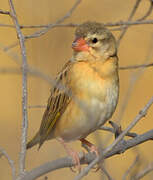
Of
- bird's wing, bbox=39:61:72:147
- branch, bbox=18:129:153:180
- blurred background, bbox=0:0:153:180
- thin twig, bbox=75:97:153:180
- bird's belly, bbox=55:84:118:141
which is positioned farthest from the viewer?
blurred background, bbox=0:0:153:180

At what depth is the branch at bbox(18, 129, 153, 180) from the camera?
2.91 metres

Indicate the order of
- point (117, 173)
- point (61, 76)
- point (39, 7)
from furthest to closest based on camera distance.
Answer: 1. point (39, 7)
2. point (117, 173)
3. point (61, 76)

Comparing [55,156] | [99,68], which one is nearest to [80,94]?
[99,68]

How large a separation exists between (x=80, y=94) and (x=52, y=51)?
316 cm

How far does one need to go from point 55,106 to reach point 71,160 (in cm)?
113

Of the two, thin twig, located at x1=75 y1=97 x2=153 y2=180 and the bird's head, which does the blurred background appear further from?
thin twig, located at x1=75 y1=97 x2=153 y2=180

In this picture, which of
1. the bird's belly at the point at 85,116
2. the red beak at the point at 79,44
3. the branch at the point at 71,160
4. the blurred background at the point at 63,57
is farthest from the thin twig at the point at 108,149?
the blurred background at the point at 63,57

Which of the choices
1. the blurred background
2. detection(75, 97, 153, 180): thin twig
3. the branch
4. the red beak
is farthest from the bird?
the blurred background

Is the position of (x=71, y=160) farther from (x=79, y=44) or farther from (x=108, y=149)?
(x=79, y=44)

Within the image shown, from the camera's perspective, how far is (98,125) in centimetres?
425

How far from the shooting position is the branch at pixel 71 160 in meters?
2.91

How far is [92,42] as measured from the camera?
430cm

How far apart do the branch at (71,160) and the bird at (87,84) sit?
A: 580mm

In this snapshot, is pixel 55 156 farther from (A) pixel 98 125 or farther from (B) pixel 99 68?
(B) pixel 99 68
